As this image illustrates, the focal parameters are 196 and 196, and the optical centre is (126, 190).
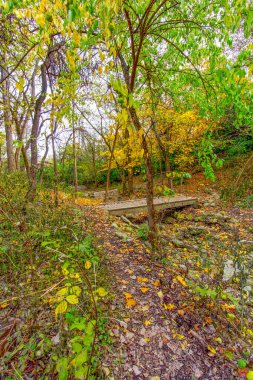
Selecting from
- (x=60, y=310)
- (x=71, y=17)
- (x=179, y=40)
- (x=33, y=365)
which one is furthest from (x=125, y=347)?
(x=179, y=40)

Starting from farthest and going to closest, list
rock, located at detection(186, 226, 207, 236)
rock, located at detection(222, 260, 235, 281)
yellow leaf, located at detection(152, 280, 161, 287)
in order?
rock, located at detection(186, 226, 207, 236) → rock, located at detection(222, 260, 235, 281) → yellow leaf, located at detection(152, 280, 161, 287)

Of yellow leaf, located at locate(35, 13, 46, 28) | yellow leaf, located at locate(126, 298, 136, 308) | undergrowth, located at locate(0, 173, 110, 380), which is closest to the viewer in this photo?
yellow leaf, located at locate(35, 13, 46, 28)

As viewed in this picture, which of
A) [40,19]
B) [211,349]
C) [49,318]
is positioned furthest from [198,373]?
[40,19]

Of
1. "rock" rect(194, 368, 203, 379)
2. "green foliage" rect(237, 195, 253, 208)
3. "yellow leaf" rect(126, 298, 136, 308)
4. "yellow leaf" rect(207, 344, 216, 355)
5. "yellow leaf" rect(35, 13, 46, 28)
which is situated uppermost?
"yellow leaf" rect(35, 13, 46, 28)

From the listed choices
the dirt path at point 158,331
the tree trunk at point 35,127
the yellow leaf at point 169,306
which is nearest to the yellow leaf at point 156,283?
the dirt path at point 158,331

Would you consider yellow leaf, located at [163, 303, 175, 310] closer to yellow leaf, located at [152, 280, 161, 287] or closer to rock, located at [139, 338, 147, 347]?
yellow leaf, located at [152, 280, 161, 287]

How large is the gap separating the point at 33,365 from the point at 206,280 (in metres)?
1.94

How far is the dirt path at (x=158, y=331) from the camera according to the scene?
143cm

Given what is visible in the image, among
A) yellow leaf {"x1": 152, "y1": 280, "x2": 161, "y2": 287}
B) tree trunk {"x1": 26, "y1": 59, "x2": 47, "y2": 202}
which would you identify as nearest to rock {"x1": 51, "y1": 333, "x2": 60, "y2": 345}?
yellow leaf {"x1": 152, "y1": 280, "x2": 161, "y2": 287}

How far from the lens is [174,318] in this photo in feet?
5.96

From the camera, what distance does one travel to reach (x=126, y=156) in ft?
27.0

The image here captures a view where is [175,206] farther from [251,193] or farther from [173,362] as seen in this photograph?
[173,362]

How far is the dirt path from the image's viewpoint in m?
1.43

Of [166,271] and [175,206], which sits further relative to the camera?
[175,206]
